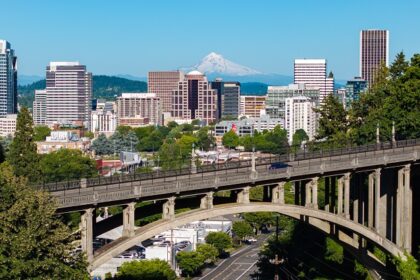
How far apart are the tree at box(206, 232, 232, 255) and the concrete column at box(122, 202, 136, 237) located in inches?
2461

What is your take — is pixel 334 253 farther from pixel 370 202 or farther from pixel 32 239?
pixel 32 239

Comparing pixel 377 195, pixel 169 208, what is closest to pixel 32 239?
pixel 169 208

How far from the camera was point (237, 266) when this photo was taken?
99625mm

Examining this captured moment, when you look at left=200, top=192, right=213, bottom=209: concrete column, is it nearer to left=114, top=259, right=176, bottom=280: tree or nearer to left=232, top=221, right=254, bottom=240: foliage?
left=114, top=259, right=176, bottom=280: tree

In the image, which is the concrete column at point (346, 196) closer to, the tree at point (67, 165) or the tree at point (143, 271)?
the tree at point (143, 271)

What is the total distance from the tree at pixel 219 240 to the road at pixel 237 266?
1.38m

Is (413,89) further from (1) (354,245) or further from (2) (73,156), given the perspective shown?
(2) (73,156)

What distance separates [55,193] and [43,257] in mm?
4541

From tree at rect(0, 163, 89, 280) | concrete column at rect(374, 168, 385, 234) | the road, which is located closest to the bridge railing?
concrete column at rect(374, 168, 385, 234)

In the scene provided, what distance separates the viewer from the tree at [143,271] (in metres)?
74.6

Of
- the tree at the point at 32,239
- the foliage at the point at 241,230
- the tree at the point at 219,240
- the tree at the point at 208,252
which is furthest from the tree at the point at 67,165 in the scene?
the tree at the point at 32,239

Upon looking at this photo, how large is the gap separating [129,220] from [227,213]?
5.64 m

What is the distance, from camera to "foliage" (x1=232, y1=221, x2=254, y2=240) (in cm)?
11738

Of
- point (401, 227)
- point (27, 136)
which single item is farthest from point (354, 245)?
point (27, 136)
